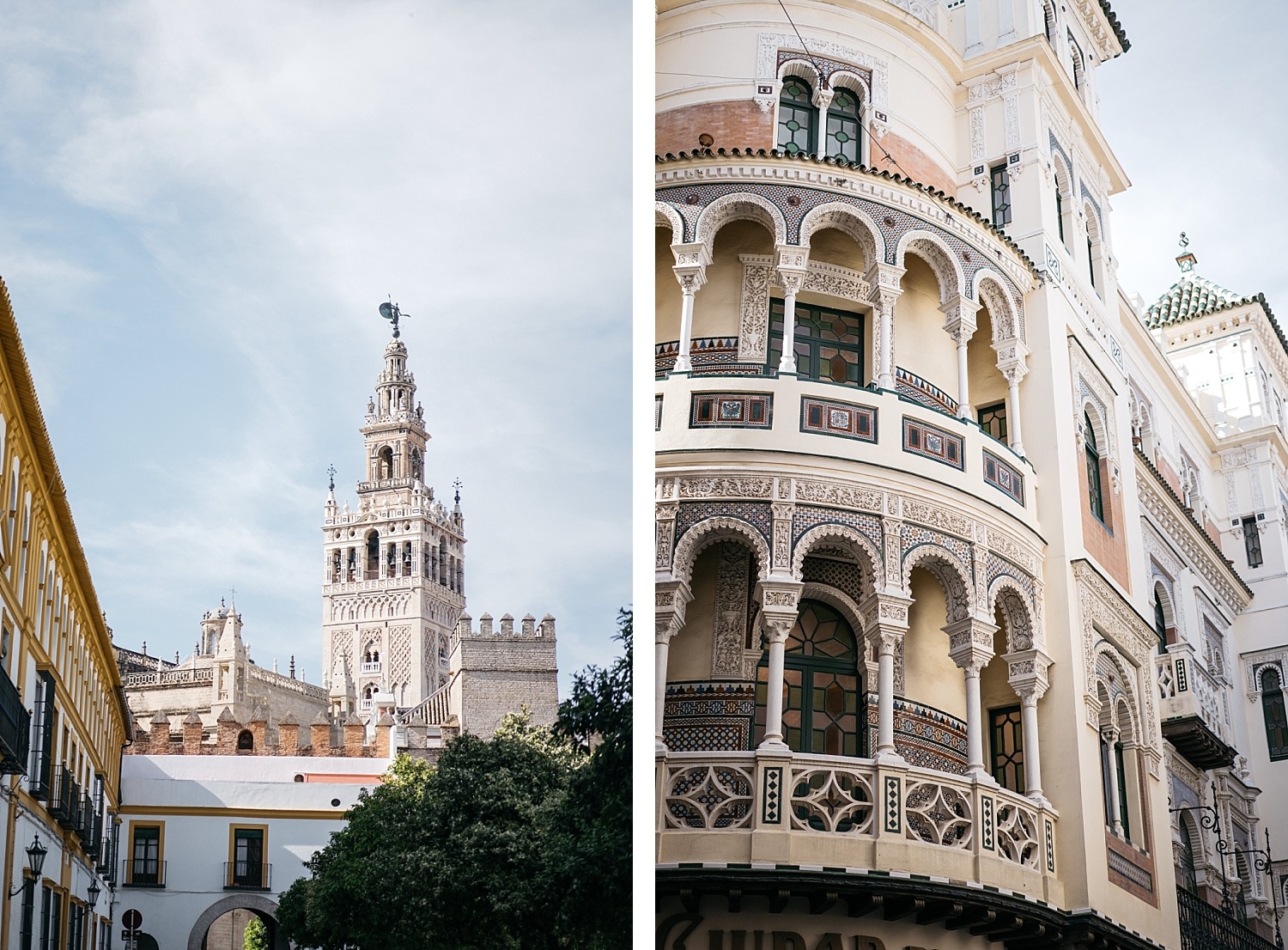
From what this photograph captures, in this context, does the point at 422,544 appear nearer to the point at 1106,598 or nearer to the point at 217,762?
the point at 217,762

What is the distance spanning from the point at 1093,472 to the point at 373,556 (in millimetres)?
2516

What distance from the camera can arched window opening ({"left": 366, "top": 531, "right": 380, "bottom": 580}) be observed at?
3893 millimetres

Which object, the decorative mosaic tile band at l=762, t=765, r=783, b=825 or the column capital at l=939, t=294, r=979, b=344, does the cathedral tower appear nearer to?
the decorative mosaic tile band at l=762, t=765, r=783, b=825

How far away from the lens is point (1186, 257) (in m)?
4.61

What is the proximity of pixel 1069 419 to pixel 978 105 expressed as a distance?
1.17 meters

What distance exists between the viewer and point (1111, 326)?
18.3 feet

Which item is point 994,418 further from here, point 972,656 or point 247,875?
point 247,875

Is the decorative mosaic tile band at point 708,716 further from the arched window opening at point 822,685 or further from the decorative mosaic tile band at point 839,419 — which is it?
the decorative mosaic tile band at point 839,419

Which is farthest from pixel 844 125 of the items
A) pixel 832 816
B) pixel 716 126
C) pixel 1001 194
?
pixel 832 816

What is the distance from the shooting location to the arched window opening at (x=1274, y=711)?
484 cm

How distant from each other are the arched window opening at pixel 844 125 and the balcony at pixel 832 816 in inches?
80.2

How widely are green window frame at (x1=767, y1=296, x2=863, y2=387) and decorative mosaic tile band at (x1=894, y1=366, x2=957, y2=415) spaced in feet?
0.43

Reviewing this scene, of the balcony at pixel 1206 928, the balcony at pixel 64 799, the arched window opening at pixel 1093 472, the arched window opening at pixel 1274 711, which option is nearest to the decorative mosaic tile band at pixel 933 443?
the arched window opening at pixel 1093 472

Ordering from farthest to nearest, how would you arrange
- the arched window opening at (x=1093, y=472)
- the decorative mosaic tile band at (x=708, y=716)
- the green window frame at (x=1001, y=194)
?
the green window frame at (x=1001, y=194) → the arched window opening at (x=1093, y=472) → the decorative mosaic tile band at (x=708, y=716)
